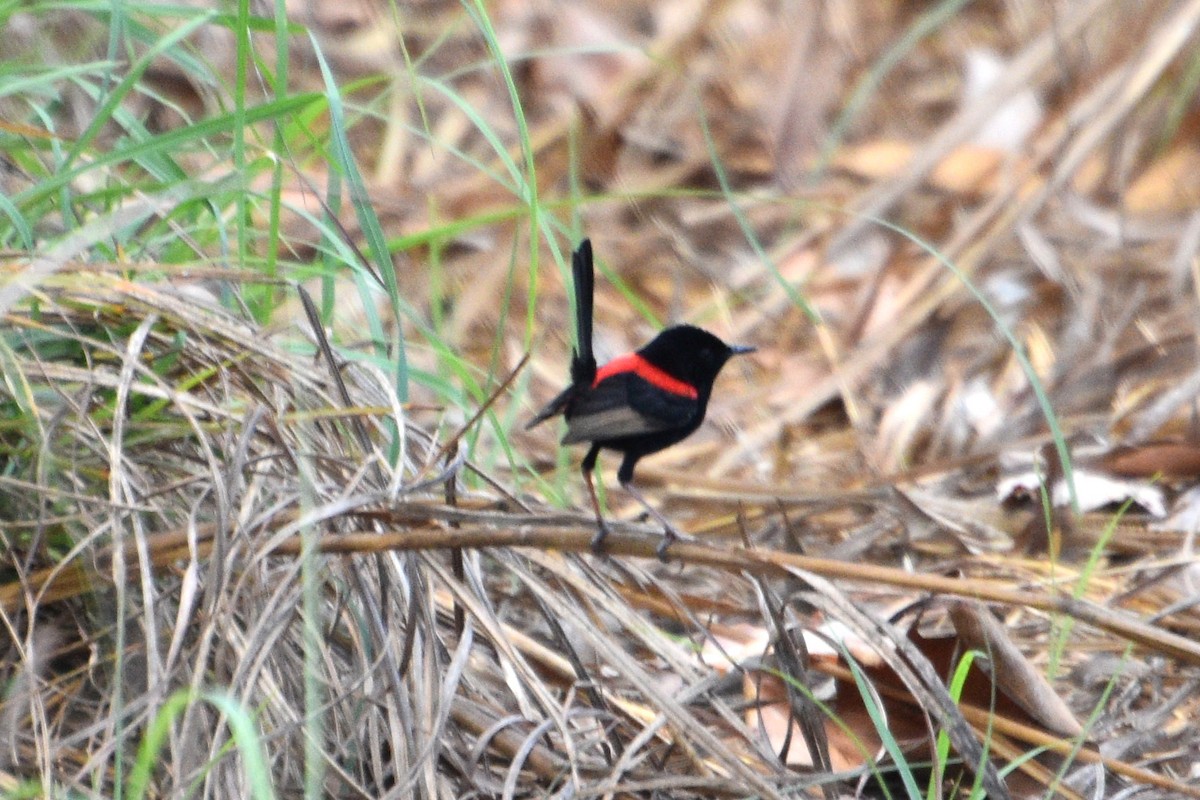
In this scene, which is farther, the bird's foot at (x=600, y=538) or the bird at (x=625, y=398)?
the bird at (x=625, y=398)

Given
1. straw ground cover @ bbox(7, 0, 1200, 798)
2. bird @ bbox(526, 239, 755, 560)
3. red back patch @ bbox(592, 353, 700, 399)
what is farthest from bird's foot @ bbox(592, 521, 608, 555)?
red back patch @ bbox(592, 353, 700, 399)

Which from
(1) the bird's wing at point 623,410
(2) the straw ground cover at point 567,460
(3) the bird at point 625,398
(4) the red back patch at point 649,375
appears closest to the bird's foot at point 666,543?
(2) the straw ground cover at point 567,460

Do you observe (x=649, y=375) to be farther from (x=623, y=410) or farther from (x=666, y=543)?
(x=666, y=543)

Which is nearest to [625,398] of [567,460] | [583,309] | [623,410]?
[623,410]

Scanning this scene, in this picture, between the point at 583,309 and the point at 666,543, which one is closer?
the point at 666,543

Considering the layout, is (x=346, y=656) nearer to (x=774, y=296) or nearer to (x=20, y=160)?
(x=20, y=160)

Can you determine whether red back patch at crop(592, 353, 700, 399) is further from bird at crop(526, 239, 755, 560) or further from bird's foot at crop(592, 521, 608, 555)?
bird's foot at crop(592, 521, 608, 555)

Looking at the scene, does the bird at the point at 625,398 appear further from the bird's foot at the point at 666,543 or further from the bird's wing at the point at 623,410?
the bird's foot at the point at 666,543

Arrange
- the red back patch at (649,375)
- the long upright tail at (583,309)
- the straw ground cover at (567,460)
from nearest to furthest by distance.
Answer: the straw ground cover at (567,460)
the long upright tail at (583,309)
the red back patch at (649,375)
